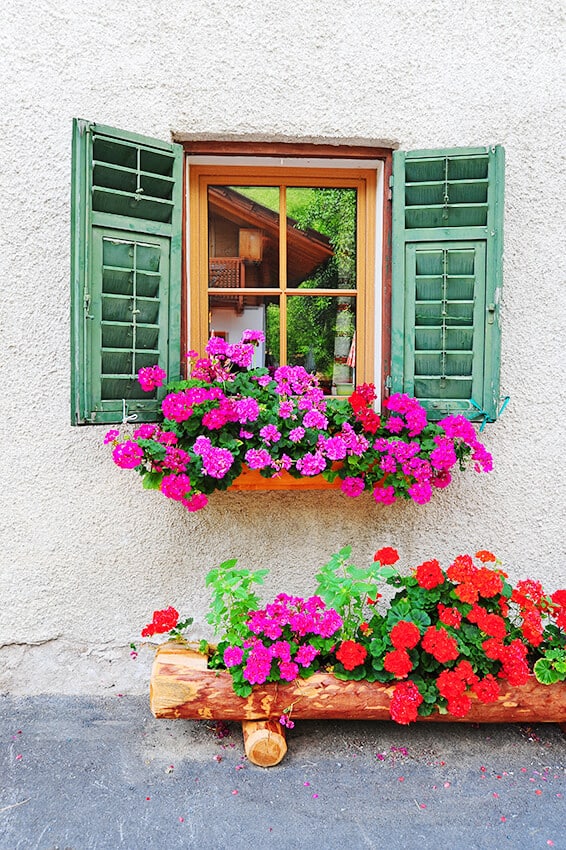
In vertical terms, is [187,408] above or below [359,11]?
below

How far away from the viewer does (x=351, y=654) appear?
2.18 meters

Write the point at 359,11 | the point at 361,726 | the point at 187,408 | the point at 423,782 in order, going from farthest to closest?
the point at 359,11 < the point at 361,726 < the point at 187,408 < the point at 423,782

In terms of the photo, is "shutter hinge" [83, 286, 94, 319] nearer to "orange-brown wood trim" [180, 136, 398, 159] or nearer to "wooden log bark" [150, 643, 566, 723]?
"orange-brown wood trim" [180, 136, 398, 159]

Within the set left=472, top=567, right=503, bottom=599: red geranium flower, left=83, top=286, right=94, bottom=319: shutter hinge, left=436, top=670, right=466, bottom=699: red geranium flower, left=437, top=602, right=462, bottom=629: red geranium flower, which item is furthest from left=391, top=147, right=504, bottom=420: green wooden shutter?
left=83, top=286, right=94, bottom=319: shutter hinge

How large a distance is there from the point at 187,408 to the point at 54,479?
816mm

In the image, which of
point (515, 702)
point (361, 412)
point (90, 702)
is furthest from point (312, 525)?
point (90, 702)

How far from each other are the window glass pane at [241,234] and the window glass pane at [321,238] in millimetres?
88

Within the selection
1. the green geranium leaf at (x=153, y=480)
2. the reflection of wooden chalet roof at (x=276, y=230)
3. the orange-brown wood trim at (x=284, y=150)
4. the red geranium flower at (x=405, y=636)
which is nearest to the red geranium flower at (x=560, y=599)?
the red geranium flower at (x=405, y=636)

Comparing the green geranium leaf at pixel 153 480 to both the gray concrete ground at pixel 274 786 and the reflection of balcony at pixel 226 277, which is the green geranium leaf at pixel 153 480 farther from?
the gray concrete ground at pixel 274 786

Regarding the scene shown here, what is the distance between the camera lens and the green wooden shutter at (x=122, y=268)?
231 cm

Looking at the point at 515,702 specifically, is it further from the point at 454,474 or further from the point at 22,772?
the point at 22,772

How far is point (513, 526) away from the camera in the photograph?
2.74 metres

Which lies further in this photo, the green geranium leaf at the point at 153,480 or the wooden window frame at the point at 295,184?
the wooden window frame at the point at 295,184

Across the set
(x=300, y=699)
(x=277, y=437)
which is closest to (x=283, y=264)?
(x=277, y=437)
